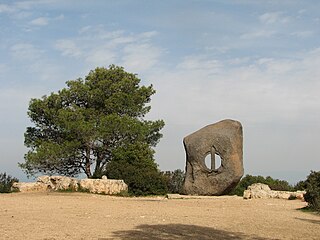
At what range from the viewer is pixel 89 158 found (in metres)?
31.3

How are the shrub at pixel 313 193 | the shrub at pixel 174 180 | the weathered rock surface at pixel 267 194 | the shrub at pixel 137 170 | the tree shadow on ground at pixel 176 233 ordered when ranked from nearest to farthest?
the tree shadow on ground at pixel 176 233 < the shrub at pixel 313 193 < the weathered rock surface at pixel 267 194 < the shrub at pixel 137 170 < the shrub at pixel 174 180

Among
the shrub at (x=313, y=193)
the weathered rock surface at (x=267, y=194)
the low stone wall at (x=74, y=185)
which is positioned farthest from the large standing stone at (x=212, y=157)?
the shrub at (x=313, y=193)

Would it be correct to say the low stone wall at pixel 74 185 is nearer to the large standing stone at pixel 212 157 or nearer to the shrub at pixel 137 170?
the shrub at pixel 137 170

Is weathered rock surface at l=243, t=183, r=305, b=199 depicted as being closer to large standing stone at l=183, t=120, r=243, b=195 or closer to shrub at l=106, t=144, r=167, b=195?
large standing stone at l=183, t=120, r=243, b=195

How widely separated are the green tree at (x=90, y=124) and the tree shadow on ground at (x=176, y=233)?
18851 millimetres

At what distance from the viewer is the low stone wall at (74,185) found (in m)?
22.7

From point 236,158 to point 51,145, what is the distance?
38.7 feet

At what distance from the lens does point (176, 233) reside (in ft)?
30.2

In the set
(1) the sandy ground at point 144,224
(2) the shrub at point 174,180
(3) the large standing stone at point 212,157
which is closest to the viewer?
(1) the sandy ground at point 144,224

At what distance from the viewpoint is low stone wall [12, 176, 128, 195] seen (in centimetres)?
2273

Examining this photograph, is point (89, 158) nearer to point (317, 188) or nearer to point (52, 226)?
point (317, 188)

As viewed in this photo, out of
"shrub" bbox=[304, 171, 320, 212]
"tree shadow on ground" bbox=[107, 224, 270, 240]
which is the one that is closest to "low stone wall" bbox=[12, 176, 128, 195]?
"shrub" bbox=[304, 171, 320, 212]

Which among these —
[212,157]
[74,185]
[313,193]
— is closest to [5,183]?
[74,185]

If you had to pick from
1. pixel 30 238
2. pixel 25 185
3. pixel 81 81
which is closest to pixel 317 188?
pixel 30 238
